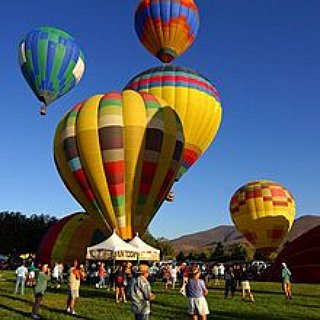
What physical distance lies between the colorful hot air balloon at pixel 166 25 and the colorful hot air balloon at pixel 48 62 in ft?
25.8

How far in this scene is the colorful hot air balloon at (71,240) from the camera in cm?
4041

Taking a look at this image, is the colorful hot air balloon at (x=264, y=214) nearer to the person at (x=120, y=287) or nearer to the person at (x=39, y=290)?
the person at (x=120, y=287)

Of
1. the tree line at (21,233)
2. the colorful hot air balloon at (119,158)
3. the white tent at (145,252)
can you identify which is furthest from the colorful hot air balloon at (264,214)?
the tree line at (21,233)

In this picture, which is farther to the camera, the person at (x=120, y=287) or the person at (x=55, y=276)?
the person at (x=55, y=276)

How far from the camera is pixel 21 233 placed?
75.6 m

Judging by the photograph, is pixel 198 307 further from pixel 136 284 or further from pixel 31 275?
pixel 31 275

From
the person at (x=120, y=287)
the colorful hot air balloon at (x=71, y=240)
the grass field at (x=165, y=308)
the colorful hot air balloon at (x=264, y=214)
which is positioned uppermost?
the colorful hot air balloon at (x=264, y=214)

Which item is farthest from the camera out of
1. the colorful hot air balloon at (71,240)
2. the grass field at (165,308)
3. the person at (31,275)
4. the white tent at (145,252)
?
the colorful hot air balloon at (71,240)

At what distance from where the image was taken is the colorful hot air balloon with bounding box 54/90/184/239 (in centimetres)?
2986

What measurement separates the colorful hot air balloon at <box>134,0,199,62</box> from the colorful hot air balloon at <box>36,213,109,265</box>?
52.4 feet

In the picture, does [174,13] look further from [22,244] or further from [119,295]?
[22,244]

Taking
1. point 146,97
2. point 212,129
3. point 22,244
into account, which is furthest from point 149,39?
point 22,244

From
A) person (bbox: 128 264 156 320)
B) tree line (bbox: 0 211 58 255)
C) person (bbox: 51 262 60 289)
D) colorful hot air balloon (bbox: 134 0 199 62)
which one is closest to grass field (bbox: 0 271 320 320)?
person (bbox: 128 264 156 320)

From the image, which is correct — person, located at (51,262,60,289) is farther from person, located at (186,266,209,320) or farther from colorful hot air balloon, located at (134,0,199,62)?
colorful hot air balloon, located at (134,0,199,62)
